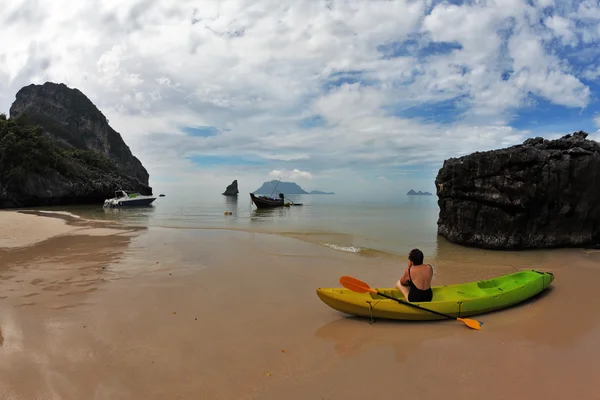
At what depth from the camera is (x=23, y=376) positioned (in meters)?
4.08

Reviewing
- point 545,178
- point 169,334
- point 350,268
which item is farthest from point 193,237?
point 545,178

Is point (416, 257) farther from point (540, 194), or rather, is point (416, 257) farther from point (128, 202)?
point (128, 202)

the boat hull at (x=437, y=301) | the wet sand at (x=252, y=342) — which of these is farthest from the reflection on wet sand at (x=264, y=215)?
the boat hull at (x=437, y=301)

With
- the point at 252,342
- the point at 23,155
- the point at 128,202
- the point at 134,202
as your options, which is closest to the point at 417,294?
the point at 252,342

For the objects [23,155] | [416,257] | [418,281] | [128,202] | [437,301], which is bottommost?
[437,301]

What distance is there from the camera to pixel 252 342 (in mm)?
5359

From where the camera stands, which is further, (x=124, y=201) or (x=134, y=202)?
(x=134, y=202)

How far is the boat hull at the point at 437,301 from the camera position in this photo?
6.19 metres

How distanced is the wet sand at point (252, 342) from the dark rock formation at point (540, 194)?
522 cm

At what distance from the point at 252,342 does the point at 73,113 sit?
132 m

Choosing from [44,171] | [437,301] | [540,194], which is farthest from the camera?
[44,171]

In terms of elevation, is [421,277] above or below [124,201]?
below

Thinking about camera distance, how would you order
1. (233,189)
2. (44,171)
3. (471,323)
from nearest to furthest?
(471,323)
(44,171)
(233,189)

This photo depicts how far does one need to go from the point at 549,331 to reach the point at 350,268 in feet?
19.7
